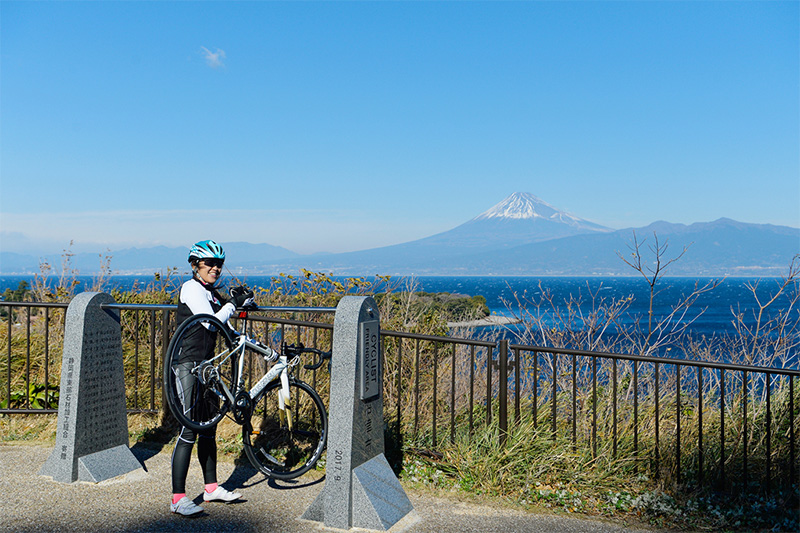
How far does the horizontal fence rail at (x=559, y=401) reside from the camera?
213 inches

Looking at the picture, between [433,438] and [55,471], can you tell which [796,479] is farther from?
[55,471]

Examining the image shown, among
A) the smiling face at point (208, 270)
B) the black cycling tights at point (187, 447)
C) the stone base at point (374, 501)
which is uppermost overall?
the smiling face at point (208, 270)

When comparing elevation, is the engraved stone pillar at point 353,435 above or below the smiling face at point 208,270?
below

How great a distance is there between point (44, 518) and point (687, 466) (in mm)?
5431

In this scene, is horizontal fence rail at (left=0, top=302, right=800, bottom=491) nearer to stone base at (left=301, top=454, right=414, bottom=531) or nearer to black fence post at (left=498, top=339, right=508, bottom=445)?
black fence post at (left=498, top=339, right=508, bottom=445)

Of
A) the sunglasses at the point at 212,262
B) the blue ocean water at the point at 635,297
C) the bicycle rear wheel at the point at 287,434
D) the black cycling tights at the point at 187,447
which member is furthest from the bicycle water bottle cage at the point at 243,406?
the blue ocean water at the point at 635,297

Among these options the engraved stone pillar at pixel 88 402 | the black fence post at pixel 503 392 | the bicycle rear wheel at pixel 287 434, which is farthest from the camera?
the bicycle rear wheel at pixel 287 434

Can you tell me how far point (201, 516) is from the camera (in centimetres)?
463

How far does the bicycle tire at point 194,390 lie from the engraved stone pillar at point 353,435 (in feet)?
2.83

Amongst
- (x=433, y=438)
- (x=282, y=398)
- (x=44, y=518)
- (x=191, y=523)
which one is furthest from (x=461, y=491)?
(x=44, y=518)

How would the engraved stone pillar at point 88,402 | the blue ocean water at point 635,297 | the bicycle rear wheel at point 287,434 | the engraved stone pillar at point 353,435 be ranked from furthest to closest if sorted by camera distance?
the blue ocean water at point 635,297, the bicycle rear wheel at point 287,434, the engraved stone pillar at point 88,402, the engraved stone pillar at point 353,435

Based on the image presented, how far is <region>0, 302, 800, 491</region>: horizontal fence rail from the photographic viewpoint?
17.7ft

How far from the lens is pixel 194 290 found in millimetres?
4555

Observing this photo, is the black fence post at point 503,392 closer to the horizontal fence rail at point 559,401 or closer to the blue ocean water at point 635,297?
the horizontal fence rail at point 559,401
